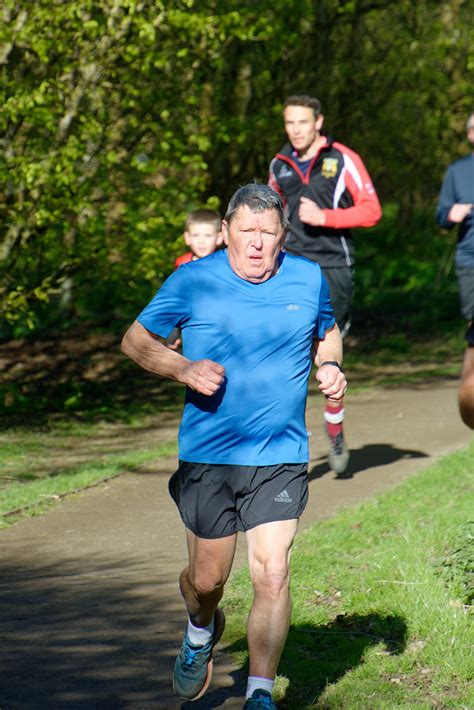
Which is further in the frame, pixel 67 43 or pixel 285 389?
pixel 67 43

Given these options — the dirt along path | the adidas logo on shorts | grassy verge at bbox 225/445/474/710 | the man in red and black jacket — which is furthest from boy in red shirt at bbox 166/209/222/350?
the adidas logo on shorts

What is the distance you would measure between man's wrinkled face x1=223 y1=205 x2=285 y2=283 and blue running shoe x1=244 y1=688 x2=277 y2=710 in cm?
141

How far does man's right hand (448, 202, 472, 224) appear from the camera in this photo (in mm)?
7613

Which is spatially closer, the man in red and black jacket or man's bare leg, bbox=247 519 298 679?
man's bare leg, bbox=247 519 298 679

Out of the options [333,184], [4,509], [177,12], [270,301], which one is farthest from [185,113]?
[270,301]

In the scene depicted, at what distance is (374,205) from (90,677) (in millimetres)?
4194

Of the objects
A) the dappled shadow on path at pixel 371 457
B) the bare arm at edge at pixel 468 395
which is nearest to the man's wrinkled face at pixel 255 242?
the bare arm at edge at pixel 468 395

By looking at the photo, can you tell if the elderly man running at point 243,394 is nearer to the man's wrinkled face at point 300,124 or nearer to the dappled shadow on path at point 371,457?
the man's wrinkled face at point 300,124

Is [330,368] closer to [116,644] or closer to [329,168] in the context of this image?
[116,644]

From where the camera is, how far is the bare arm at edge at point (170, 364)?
4.07 m

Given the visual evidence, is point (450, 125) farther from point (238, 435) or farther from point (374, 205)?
point (238, 435)

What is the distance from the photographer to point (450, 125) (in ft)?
66.0

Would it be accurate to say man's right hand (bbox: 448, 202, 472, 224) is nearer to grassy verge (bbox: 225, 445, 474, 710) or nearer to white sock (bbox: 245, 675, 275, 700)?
grassy verge (bbox: 225, 445, 474, 710)

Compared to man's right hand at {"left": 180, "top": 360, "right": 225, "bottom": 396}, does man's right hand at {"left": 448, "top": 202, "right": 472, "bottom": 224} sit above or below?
above
